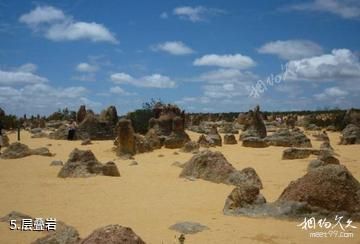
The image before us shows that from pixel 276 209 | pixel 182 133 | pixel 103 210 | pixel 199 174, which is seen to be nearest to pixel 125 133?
pixel 182 133

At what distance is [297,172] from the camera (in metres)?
13.5

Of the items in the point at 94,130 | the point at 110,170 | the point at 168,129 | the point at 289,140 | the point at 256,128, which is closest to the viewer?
the point at 110,170

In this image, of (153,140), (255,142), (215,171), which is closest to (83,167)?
(215,171)

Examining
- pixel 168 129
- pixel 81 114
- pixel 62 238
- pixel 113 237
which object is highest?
pixel 81 114

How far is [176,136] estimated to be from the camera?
902 inches

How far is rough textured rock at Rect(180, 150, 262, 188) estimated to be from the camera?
1142cm

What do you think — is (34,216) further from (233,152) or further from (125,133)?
(233,152)

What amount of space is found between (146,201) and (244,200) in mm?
2266

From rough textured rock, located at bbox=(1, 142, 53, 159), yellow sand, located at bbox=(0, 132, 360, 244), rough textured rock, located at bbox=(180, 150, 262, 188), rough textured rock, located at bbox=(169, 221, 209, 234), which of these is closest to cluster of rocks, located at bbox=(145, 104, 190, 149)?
rough textured rock, located at bbox=(1, 142, 53, 159)

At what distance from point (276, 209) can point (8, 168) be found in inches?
393

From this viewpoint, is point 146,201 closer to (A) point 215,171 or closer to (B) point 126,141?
(A) point 215,171

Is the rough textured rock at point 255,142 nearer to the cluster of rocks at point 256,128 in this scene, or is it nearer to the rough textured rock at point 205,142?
the rough textured rock at point 205,142

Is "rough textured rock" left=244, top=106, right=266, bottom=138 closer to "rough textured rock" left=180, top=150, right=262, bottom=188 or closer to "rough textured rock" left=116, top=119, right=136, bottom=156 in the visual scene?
"rough textured rock" left=116, top=119, right=136, bottom=156

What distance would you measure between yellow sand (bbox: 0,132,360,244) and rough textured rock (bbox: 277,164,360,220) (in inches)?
16.6
